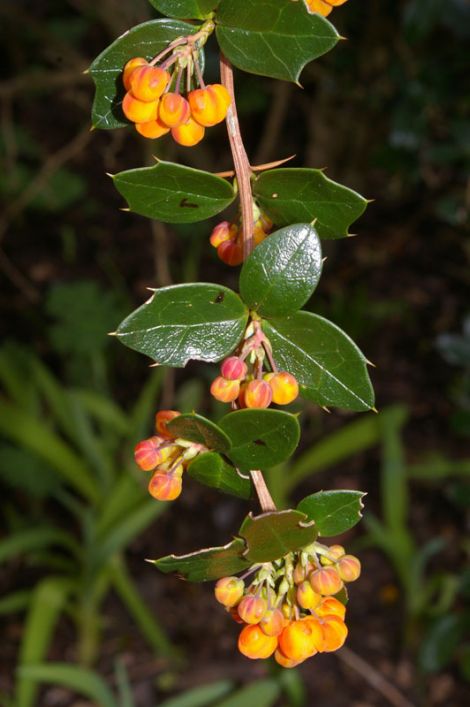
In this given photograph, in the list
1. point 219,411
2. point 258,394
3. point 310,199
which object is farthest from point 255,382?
point 219,411

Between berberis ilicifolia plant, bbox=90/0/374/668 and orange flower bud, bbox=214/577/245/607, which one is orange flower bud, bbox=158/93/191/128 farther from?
orange flower bud, bbox=214/577/245/607

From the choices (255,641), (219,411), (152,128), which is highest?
(152,128)

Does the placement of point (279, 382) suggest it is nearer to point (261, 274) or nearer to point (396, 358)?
point (261, 274)

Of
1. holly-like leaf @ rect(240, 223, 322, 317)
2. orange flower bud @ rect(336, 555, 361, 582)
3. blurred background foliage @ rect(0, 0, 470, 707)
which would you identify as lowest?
blurred background foliage @ rect(0, 0, 470, 707)

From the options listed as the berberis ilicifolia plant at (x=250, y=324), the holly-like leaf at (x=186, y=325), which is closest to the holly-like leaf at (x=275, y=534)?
the berberis ilicifolia plant at (x=250, y=324)

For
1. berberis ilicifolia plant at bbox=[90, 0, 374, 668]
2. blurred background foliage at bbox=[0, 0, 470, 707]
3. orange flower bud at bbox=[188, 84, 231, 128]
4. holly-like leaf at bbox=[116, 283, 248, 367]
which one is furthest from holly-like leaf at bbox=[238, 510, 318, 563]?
blurred background foliage at bbox=[0, 0, 470, 707]

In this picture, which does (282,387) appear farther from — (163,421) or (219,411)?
(219,411)

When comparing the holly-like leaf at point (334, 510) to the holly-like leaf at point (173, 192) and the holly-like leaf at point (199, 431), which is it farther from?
the holly-like leaf at point (173, 192)
